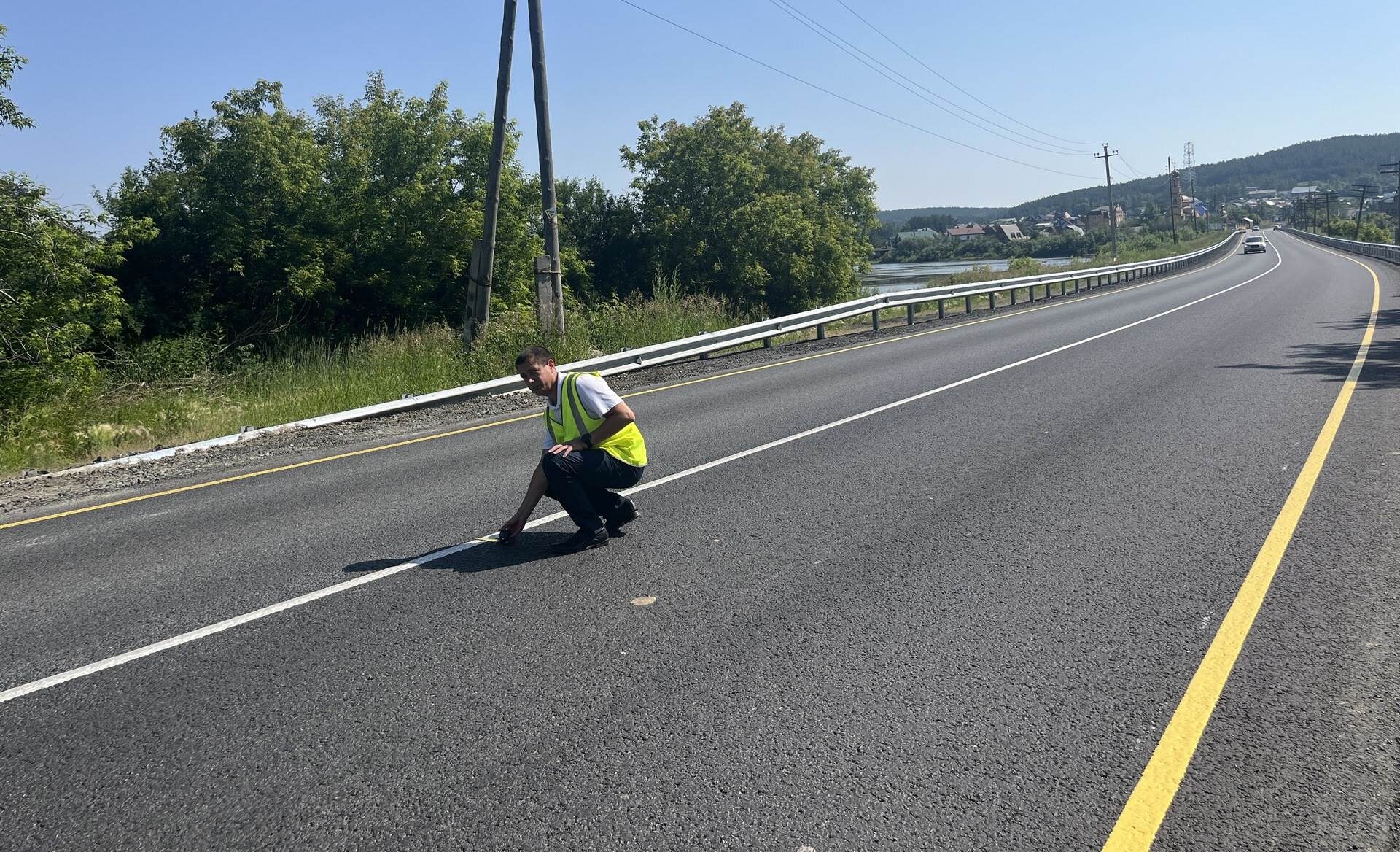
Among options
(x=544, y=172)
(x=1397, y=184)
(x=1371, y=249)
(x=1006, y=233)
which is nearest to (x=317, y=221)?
(x=544, y=172)

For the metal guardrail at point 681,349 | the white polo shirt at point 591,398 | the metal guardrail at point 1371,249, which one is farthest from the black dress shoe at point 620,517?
the metal guardrail at point 1371,249

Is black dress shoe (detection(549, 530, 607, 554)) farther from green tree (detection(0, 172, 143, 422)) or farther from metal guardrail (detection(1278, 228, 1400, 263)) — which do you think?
metal guardrail (detection(1278, 228, 1400, 263))

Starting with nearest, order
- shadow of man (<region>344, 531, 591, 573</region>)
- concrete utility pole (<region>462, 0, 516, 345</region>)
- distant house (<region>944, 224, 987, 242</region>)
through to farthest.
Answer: shadow of man (<region>344, 531, 591, 573</region>) < concrete utility pole (<region>462, 0, 516, 345</region>) < distant house (<region>944, 224, 987, 242</region>)

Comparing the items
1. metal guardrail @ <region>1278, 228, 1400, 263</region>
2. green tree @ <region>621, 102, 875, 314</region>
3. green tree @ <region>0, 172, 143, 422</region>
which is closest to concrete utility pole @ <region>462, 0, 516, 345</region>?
green tree @ <region>0, 172, 143, 422</region>

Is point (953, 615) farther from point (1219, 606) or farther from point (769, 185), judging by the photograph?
point (769, 185)

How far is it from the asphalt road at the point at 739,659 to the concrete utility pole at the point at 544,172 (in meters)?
9.27

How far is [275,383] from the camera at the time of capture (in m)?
15.1

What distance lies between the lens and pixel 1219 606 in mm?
5000

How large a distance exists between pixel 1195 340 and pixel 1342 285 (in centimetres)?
1842

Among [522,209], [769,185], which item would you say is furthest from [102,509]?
[769,185]

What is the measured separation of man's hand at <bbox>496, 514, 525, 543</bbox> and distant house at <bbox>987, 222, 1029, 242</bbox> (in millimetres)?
177452

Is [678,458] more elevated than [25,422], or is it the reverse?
[25,422]

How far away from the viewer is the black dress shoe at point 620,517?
6.81 metres

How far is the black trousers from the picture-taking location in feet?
21.2
